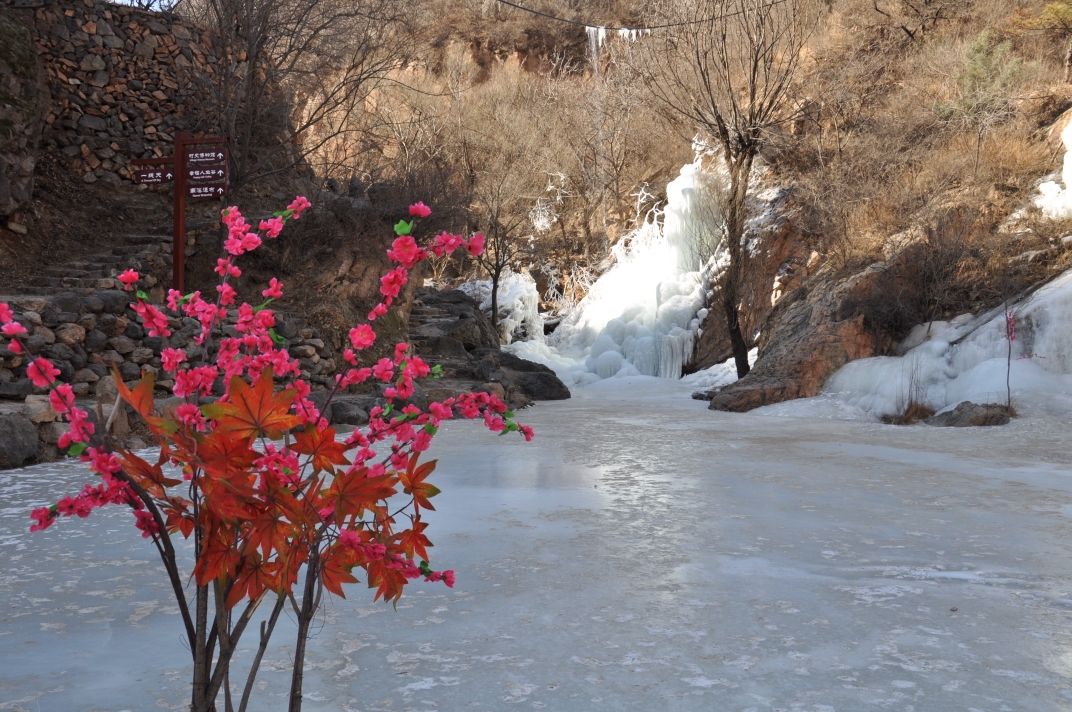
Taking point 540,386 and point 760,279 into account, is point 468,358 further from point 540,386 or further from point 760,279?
point 760,279

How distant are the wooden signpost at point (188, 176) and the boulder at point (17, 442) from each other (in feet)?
10.7

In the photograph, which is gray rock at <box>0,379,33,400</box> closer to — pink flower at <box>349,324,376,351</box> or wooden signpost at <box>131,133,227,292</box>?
wooden signpost at <box>131,133,227,292</box>

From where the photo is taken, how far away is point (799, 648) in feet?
7.90

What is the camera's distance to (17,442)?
5.65 meters

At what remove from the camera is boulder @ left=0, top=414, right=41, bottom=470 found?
5562 mm

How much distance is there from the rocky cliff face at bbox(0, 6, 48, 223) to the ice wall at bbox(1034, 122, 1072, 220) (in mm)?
12348

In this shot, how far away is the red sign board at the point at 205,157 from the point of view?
888cm

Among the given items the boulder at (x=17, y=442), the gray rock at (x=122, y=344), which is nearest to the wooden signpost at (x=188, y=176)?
the gray rock at (x=122, y=344)

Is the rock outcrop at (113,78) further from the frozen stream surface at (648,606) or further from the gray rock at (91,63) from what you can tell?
the frozen stream surface at (648,606)

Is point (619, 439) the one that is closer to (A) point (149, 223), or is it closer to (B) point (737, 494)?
(B) point (737, 494)

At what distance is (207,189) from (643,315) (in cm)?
1051

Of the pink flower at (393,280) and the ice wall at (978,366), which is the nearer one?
the pink flower at (393,280)

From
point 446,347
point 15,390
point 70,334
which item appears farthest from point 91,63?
point 446,347

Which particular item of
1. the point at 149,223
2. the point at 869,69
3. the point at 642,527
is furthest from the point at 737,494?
the point at 869,69
